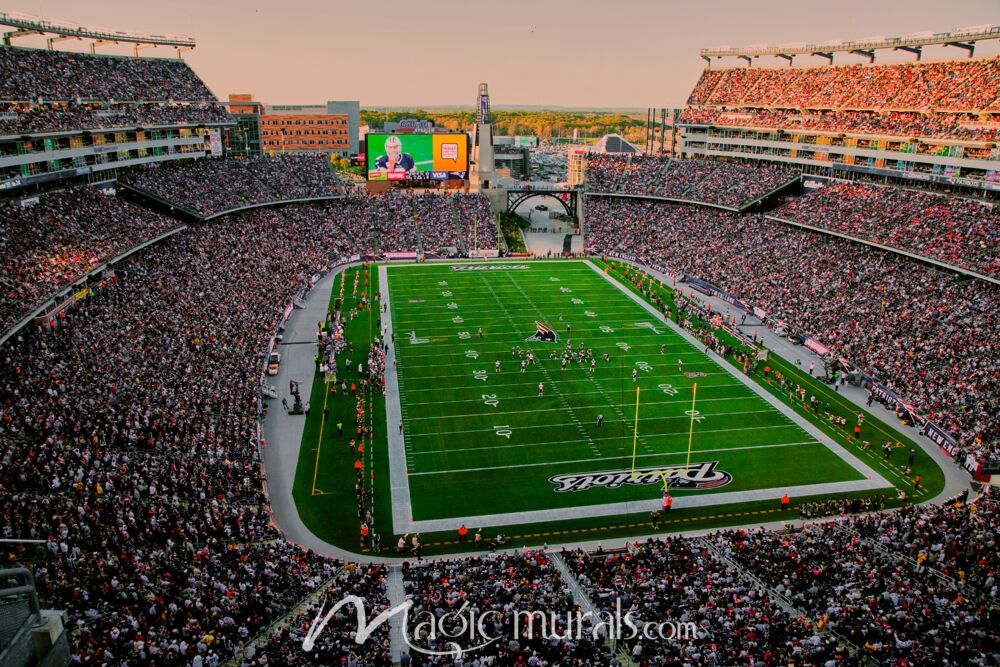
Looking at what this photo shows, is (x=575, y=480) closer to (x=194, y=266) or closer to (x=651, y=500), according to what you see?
(x=651, y=500)

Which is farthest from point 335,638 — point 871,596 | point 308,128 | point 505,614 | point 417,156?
point 308,128

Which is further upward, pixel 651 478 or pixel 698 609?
pixel 698 609

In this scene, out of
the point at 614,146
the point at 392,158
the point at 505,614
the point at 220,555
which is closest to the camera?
the point at 505,614

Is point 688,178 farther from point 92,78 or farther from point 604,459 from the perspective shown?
point 92,78

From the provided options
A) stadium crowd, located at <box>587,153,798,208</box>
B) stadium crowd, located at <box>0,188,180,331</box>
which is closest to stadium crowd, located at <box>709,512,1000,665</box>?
stadium crowd, located at <box>0,188,180,331</box>

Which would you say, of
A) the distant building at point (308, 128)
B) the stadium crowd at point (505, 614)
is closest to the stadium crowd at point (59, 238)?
the stadium crowd at point (505, 614)
